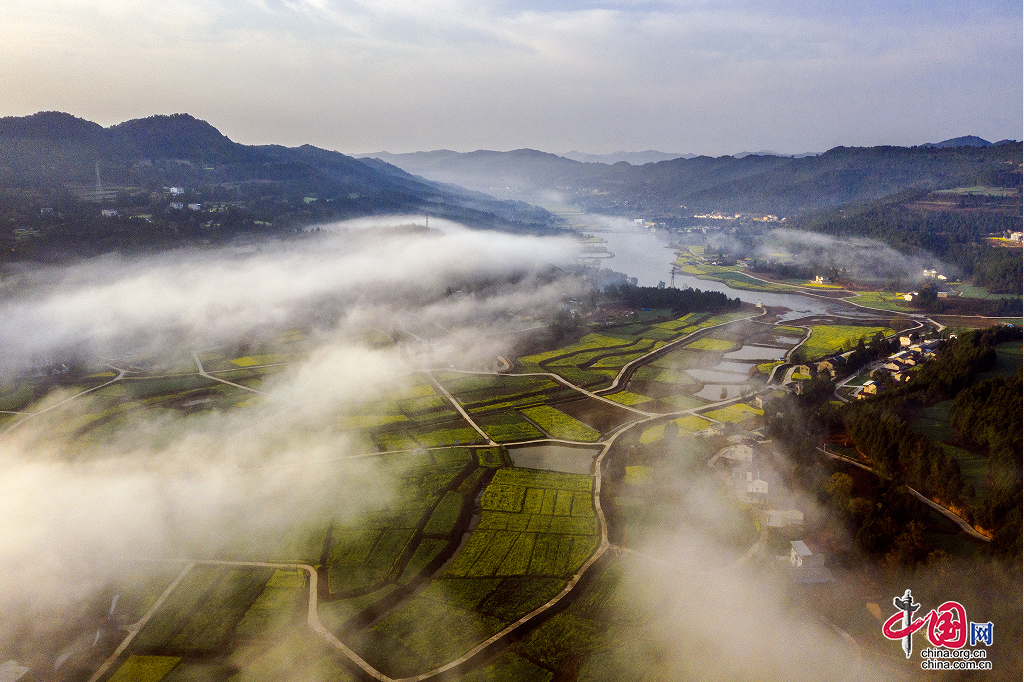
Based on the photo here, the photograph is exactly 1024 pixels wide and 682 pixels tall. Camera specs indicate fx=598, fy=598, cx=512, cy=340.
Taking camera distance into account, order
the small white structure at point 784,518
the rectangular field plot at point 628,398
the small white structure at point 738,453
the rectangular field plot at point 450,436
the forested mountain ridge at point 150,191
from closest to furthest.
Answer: the small white structure at point 784,518
the small white structure at point 738,453
the rectangular field plot at point 450,436
the rectangular field plot at point 628,398
the forested mountain ridge at point 150,191

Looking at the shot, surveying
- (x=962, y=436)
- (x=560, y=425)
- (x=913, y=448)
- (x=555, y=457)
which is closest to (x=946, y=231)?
(x=962, y=436)

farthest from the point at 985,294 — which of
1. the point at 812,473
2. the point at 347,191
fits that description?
the point at 347,191

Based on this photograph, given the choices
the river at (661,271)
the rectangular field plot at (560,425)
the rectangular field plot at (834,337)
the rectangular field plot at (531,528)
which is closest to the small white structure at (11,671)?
the rectangular field plot at (531,528)

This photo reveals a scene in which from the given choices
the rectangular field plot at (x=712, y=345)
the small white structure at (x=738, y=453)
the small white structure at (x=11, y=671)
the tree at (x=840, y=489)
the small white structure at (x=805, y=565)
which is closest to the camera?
the small white structure at (x=11, y=671)

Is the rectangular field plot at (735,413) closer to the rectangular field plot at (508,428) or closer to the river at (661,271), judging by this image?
the rectangular field plot at (508,428)

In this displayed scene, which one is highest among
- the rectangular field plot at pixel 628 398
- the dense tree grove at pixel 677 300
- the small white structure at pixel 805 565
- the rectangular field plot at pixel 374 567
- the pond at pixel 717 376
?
the dense tree grove at pixel 677 300

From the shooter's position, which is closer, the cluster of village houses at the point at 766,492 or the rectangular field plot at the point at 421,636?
the rectangular field plot at the point at 421,636

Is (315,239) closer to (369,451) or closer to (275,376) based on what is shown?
(275,376)
